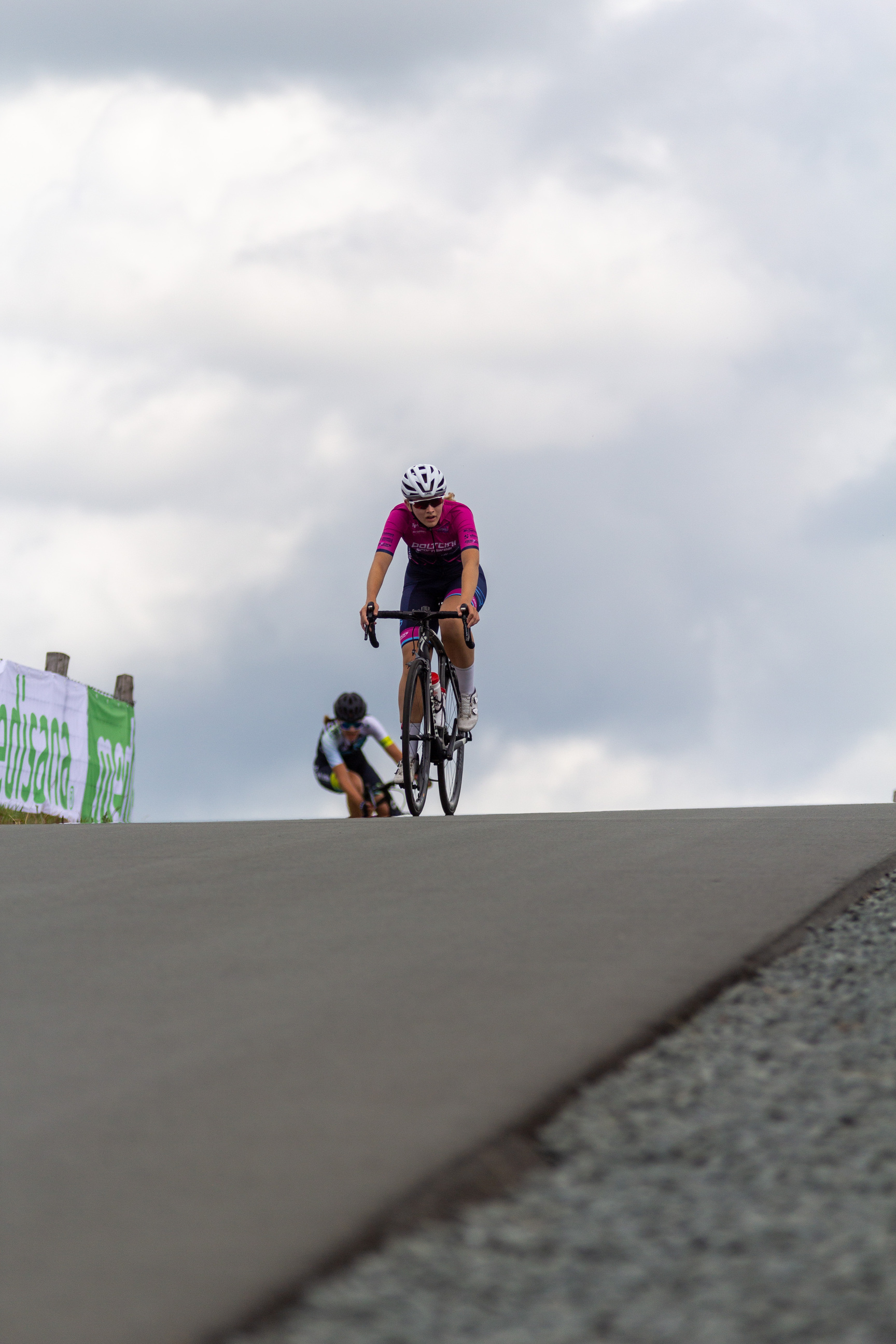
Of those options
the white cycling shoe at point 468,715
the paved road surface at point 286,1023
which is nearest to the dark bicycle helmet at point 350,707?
the white cycling shoe at point 468,715

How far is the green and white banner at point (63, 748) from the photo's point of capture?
18.5 m

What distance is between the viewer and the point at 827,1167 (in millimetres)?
2701

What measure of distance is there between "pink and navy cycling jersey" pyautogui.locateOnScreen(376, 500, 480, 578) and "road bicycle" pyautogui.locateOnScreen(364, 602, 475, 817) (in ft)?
1.59

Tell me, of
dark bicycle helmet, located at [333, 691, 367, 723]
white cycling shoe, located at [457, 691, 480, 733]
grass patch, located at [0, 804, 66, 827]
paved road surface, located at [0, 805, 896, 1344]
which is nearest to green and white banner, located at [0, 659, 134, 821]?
grass patch, located at [0, 804, 66, 827]

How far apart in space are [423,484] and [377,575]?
0.75 metres

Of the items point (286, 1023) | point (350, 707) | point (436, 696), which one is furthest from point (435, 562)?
point (286, 1023)

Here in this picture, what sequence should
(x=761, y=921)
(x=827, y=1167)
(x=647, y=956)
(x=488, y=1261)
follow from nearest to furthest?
(x=488, y=1261), (x=827, y=1167), (x=647, y=956), (x=761, y=921)

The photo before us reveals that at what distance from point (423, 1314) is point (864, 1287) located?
0.71 metres

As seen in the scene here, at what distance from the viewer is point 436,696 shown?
1044cm

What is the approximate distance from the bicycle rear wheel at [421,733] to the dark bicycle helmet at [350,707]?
403 cm

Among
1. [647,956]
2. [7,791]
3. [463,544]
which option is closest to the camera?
[647,956]

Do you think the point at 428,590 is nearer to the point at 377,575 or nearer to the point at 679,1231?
the point at 377,575

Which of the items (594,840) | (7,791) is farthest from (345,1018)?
(7,791)

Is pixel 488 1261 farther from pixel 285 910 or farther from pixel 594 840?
pixel 594 840
